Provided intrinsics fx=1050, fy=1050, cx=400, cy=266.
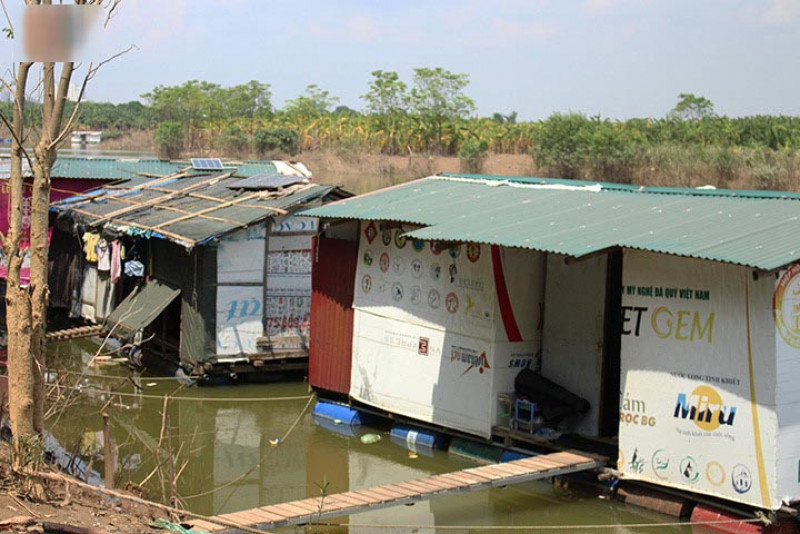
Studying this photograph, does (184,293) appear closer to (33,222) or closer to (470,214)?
(470,214)

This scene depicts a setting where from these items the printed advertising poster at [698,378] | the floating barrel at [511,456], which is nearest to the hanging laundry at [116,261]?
the floating barrel at [511,456]

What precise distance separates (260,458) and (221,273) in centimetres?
349

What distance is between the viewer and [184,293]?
14172mm

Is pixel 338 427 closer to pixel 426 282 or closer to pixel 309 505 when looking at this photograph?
pixel 426 282

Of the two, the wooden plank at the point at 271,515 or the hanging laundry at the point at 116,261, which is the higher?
the hanging laundry at the point at 116,261

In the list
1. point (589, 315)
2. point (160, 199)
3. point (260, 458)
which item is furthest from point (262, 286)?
point (589, 315)

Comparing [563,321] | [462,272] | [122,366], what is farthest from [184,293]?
[563,321]

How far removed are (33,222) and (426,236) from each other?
→ 403 cm

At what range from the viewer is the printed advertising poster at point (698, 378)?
8047 millimetres

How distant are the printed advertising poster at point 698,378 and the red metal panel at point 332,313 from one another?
13.0 feet

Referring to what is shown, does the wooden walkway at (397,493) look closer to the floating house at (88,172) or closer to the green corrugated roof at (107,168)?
the floating house at (88,172)

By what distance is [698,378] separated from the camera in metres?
8.48

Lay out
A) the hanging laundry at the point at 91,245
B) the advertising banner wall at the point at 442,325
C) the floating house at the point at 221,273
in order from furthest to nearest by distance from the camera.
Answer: the hanging laundry at the point at 91,245, the floating house at the point at 221,273, the advertising banner wall at the point at 442,325

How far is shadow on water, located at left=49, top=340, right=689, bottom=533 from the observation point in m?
9.12
